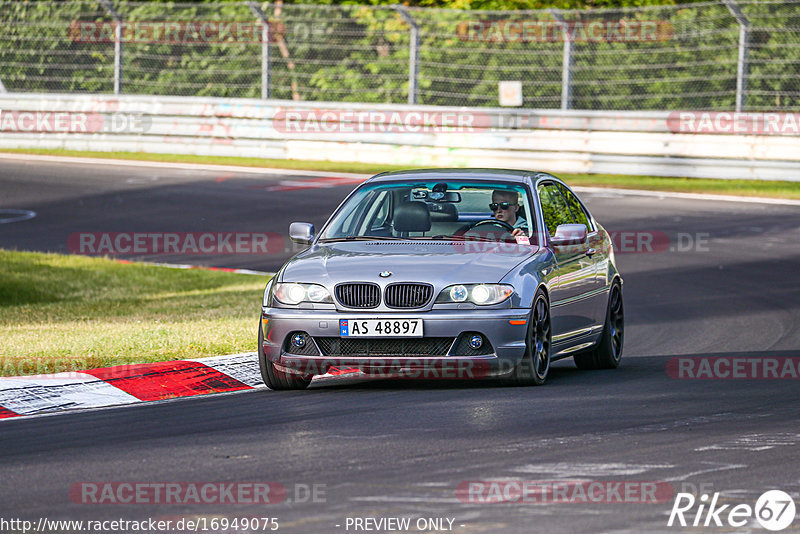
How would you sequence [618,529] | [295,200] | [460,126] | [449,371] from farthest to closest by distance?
[460,126]
[295,200]
[449,371]
[618,529]

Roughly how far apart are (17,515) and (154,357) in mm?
4597

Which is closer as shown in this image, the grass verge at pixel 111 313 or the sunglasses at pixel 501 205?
the sunglasses at pixel 501 205

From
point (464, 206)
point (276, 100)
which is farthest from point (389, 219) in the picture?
point (276, 100)

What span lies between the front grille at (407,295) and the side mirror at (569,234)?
1422 mm

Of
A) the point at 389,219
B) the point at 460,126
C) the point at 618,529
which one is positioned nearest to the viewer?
the point at 618,529

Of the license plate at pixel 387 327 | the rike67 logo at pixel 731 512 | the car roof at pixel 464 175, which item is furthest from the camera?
the car roof at pixel 464 175

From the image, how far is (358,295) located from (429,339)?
53 cm

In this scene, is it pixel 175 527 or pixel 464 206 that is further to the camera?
pixel 464 206

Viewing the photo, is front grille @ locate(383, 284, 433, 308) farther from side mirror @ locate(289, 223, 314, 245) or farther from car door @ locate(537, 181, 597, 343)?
side mirror @ locate(289, 223, 314, 245)

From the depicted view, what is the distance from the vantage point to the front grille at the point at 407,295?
29.8 feet

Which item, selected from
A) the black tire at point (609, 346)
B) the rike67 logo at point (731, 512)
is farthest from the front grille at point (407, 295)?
the rike67 logo at point (731, 512)

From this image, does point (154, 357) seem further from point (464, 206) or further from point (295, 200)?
point (295, 200)

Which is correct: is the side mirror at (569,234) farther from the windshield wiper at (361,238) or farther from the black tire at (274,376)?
the black tire at (274,376)

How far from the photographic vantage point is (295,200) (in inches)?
922
